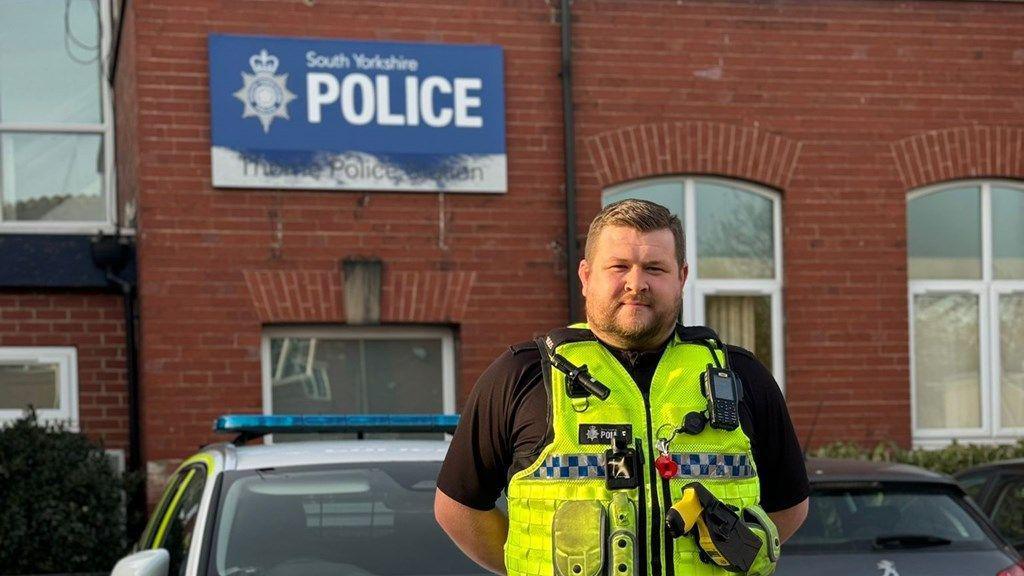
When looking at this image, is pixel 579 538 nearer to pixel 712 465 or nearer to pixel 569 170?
pixel 712 465

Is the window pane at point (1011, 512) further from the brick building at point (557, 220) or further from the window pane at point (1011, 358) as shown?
the window pane at point (1011, 358)

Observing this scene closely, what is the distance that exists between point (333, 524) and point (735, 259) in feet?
18.2

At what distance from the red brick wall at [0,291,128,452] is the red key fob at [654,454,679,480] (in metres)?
7.34

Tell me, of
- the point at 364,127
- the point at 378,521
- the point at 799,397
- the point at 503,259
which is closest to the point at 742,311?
the point at 799,397

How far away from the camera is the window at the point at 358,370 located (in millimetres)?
8961

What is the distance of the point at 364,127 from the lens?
871 cm

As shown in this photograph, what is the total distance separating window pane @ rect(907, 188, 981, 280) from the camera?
32.3 ft

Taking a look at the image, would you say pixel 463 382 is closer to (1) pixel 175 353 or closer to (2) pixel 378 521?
(1) pixel 175 353

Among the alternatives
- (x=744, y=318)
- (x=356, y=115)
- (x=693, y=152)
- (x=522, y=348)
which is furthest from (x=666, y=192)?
(x=522, y=348)

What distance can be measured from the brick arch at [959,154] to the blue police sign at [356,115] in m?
2.95

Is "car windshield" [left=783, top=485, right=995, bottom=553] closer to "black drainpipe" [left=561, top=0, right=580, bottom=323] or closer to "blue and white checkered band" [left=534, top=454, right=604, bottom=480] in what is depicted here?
"blue and white checkered band" [left=534, top=454, right=604, bottom=480]

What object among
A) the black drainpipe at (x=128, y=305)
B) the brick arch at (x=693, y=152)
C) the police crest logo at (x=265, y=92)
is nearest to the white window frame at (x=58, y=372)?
the black drainpipe at (x=128, y=305)

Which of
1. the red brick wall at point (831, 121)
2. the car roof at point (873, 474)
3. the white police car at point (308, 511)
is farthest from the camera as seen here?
the red brick wall at point (831, 121)

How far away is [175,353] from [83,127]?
2.38 m
